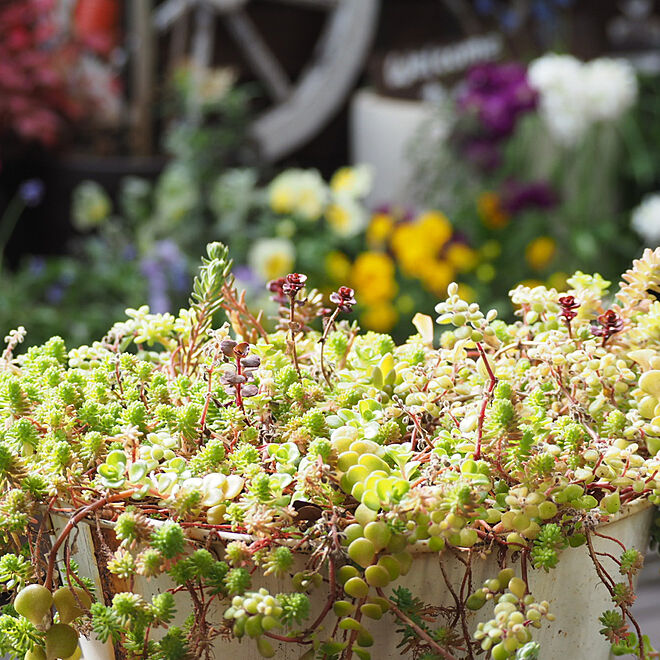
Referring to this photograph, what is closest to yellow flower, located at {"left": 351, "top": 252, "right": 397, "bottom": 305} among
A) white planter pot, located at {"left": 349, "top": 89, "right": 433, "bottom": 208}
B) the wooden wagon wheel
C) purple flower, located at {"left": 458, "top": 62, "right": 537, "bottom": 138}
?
purple flower, located at {"left": 458, "top": 62, "right": 537, "bottom": 138}

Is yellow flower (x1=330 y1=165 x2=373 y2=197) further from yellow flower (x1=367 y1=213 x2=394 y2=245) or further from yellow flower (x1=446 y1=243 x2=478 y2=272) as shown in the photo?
yellow flower (x1=446 y1=243 x2=478 y2=272)

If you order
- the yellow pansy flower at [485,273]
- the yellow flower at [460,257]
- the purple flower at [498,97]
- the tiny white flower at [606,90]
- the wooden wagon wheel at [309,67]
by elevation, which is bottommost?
the yellow pansy flower at [485,273]

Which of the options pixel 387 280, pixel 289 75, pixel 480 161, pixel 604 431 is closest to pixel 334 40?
pixel 289 75

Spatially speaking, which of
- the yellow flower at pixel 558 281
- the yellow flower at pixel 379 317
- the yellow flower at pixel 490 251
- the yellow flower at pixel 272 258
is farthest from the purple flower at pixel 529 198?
the yellow flower at pixel 272 258

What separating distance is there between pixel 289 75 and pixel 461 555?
3.39m

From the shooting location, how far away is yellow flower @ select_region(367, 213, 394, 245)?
2.67 m

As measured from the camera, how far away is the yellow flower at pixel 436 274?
8.39 feet

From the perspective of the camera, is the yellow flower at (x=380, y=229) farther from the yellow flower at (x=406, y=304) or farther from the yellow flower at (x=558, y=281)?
the yellow flower at (x=558, y=281)

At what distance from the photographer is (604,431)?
56cm

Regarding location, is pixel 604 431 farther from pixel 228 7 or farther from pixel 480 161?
pixel 228 7


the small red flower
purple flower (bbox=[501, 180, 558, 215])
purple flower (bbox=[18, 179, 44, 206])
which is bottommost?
the small red flower

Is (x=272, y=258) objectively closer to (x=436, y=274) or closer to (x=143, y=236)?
(x=436, y=274)

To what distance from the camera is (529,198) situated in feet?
8.78

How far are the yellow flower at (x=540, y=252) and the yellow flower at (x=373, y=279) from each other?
412 mm
